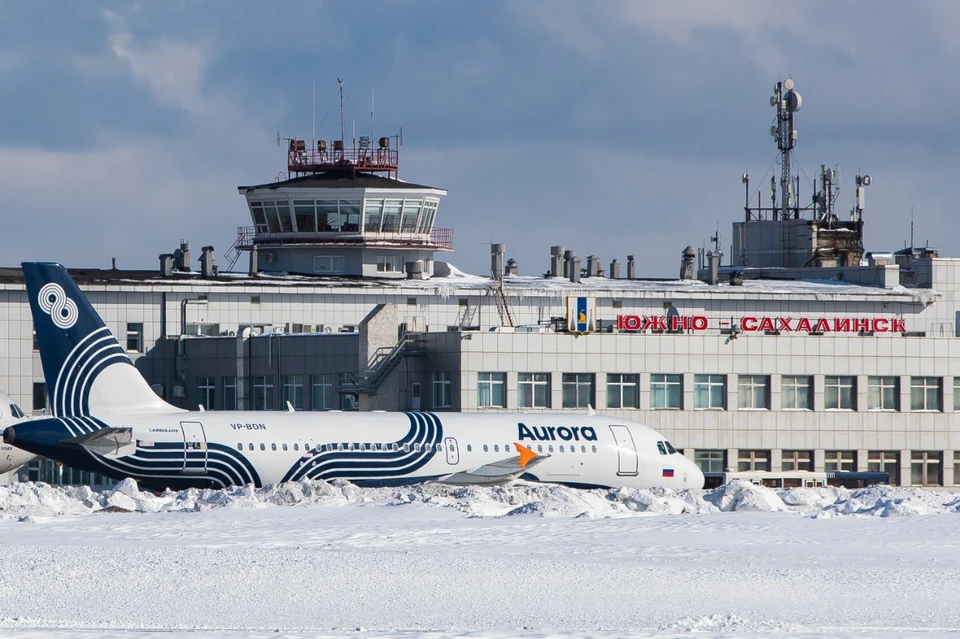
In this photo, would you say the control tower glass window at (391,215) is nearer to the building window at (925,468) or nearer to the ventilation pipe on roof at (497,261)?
the ventilation pipe on roof at (497,261)

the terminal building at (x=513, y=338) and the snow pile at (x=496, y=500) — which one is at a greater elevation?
the terminal building at (x=513, y=338)

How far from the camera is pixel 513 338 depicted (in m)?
71.2

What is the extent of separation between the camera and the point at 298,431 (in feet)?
174

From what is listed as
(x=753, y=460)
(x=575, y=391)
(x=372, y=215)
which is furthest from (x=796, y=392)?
(x=372, y=215)

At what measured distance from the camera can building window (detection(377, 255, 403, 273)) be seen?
101 meters

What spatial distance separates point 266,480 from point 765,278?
63354mm

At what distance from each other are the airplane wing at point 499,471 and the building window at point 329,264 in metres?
46.2

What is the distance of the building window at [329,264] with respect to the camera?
101 metres

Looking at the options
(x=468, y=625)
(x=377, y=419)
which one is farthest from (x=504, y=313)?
(x=468, y=625)

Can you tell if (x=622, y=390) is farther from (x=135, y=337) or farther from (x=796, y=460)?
(x=135, y=337)

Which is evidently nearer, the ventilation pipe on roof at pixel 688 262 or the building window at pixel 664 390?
the building window at pixel 664 390

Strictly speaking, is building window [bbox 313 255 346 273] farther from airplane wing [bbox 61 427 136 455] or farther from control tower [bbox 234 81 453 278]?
airplane wing [bbox 61 427 136 455]

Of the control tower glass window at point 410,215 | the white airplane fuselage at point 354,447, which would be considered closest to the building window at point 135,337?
the control tower glass window at point 410,215

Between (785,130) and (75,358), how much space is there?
8189 cm
